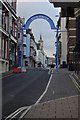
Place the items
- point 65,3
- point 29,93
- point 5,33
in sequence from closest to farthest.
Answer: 1. point 65,3
2. point 29,93
3. point 5,33

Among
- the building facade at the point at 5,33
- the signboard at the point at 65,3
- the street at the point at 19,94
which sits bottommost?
the street at the point at 19,94

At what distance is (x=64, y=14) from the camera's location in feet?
24.1

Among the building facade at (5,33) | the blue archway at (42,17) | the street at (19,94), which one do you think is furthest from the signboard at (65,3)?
the blue archway at (42,17)

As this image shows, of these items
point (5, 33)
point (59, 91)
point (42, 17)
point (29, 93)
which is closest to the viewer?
point (29, 93)

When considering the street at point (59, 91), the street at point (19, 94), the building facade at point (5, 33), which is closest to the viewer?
the street at point (19, 94)

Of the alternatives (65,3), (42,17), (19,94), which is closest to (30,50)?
(42,17)

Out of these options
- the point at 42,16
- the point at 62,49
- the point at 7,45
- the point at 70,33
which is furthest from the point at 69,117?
the point at 62,49

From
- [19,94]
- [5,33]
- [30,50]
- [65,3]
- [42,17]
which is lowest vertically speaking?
[19,94]

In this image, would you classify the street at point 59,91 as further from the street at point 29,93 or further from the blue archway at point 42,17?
the blue archway at point 42,17

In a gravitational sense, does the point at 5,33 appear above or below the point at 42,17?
below

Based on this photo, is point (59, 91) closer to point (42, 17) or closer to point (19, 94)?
point (19, 94)

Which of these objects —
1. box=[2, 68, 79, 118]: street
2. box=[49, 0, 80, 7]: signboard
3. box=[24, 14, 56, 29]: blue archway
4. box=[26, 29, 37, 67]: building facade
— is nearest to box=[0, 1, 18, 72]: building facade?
box=[24, 14, 56, 29]: blue archway

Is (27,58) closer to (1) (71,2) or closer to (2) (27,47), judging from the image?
(2) (27,47)

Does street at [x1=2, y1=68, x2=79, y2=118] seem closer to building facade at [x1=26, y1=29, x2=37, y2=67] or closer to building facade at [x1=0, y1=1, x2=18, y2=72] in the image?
building facade at [x1=0, y1=1, x2=18, y2=72]
